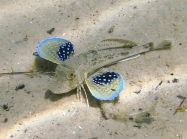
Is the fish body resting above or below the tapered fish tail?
below

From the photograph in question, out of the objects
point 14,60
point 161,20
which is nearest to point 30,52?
point 14,60

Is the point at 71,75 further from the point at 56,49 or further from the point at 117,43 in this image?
the point at 117,43

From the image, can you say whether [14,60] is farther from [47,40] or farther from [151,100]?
[151,100]

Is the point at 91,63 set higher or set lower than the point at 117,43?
lower

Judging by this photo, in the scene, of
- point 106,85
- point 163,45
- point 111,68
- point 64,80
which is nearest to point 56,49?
point 64,80

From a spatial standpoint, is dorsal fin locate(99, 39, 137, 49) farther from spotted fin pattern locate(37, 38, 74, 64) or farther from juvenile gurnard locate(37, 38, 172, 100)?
spotted fin pattern locate(37, 38, 74, 64)

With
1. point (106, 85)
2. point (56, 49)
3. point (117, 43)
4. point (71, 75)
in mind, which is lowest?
point (106, 85)

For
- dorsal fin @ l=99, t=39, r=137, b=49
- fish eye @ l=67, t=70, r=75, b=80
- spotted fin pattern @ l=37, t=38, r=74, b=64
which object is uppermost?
dorsal fin @ l=99, t=39, r=137, b=49

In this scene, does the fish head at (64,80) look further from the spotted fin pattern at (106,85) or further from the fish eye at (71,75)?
the spotted fin pattern at (106,85)

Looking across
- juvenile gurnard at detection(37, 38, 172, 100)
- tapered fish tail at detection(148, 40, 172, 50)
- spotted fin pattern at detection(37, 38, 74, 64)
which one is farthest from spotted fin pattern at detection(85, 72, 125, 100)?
tapered fish tail at detection(148, 40, 172, 50)
